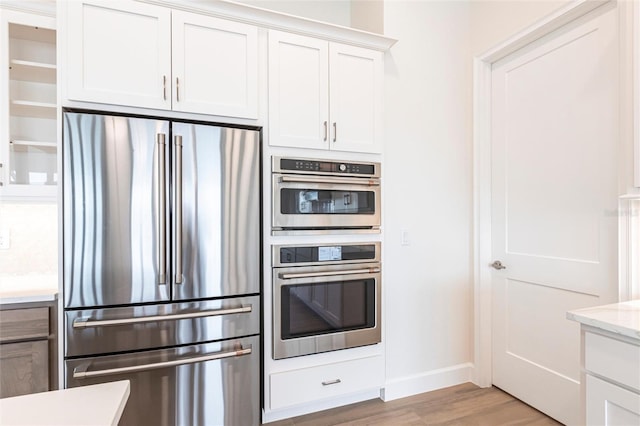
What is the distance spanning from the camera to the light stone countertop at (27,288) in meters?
1.61

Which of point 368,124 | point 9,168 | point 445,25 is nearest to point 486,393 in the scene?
point 368,124

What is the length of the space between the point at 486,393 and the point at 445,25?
2881 mm

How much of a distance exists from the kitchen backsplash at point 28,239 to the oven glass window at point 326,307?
1.56m

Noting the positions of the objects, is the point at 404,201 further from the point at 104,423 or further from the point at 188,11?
the point at 104,423

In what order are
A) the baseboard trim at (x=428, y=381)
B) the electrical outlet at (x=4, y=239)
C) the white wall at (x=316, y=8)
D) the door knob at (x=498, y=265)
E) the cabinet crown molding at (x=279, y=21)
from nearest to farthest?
1. the cabinet crown molding at (x=279, y=21)
2. the electrical outlet at (x=4, y=239)
3. the baseboard trim at (x=428, y=381)
4. the door knob at (x=498, y=265)
5. the white wall at (x=316, y=8)

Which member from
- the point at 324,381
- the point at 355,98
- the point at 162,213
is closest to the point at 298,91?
the point at 355,98

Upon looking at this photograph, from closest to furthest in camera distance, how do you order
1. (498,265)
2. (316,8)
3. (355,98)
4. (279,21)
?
(279,21)
(355,98)
(498,265)
(316,8)

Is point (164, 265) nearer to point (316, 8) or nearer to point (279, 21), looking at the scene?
point (279, 21)

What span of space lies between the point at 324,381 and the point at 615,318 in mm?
1576

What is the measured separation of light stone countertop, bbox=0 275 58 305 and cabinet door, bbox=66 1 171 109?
101cm

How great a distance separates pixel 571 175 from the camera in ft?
6.66

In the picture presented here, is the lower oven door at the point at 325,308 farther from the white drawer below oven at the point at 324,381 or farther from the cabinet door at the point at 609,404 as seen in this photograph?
the cabinet door at the point at 609,404

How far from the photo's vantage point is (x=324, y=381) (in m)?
2.13

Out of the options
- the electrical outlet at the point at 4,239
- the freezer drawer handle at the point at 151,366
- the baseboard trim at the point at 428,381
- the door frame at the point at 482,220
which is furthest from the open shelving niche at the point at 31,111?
the door frame at the point at 482,220
